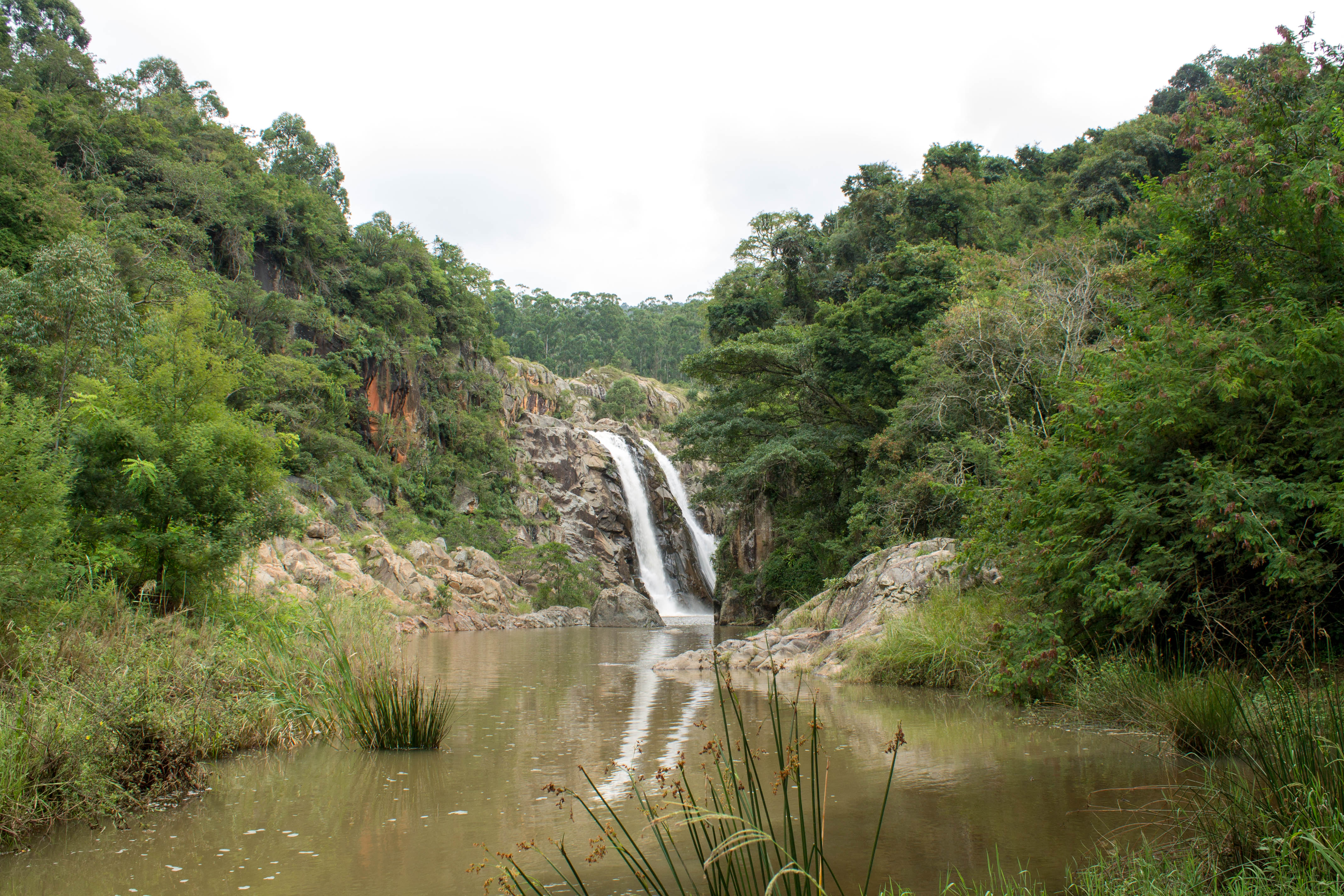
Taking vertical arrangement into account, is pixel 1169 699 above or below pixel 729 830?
above

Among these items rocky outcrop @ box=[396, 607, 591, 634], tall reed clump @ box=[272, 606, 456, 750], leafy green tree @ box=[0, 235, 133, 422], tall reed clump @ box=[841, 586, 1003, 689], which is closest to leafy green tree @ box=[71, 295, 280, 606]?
tall reed clump @ box=[272, 606, 456, 750]

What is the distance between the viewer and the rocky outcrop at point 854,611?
34.6 ft

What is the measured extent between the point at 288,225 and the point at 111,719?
1260 inches

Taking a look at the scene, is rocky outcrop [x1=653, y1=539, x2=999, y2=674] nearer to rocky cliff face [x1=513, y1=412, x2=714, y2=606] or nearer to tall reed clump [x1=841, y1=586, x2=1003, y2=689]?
tall reed clump [x1=841, y1=586, x2=1003, y2=689]

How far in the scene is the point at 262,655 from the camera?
6906 mm

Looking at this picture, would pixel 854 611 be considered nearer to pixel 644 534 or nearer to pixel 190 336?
pixel 190 336

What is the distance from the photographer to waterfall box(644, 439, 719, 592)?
35500mm

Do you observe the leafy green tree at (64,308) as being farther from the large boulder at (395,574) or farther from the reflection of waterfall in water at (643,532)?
the reflection of waterfall in water at (643,532)

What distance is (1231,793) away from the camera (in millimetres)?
2945

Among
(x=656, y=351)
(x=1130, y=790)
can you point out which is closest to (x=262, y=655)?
(x=1130, y=790)

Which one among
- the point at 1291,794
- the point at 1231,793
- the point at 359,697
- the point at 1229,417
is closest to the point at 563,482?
the point at 359,697

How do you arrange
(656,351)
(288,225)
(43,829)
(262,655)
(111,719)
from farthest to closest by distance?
(656,351) → (288,225) → (262,655) → (111,719) → (43,829)

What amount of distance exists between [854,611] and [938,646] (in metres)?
3.69

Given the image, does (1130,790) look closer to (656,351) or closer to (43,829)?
(43,829)
